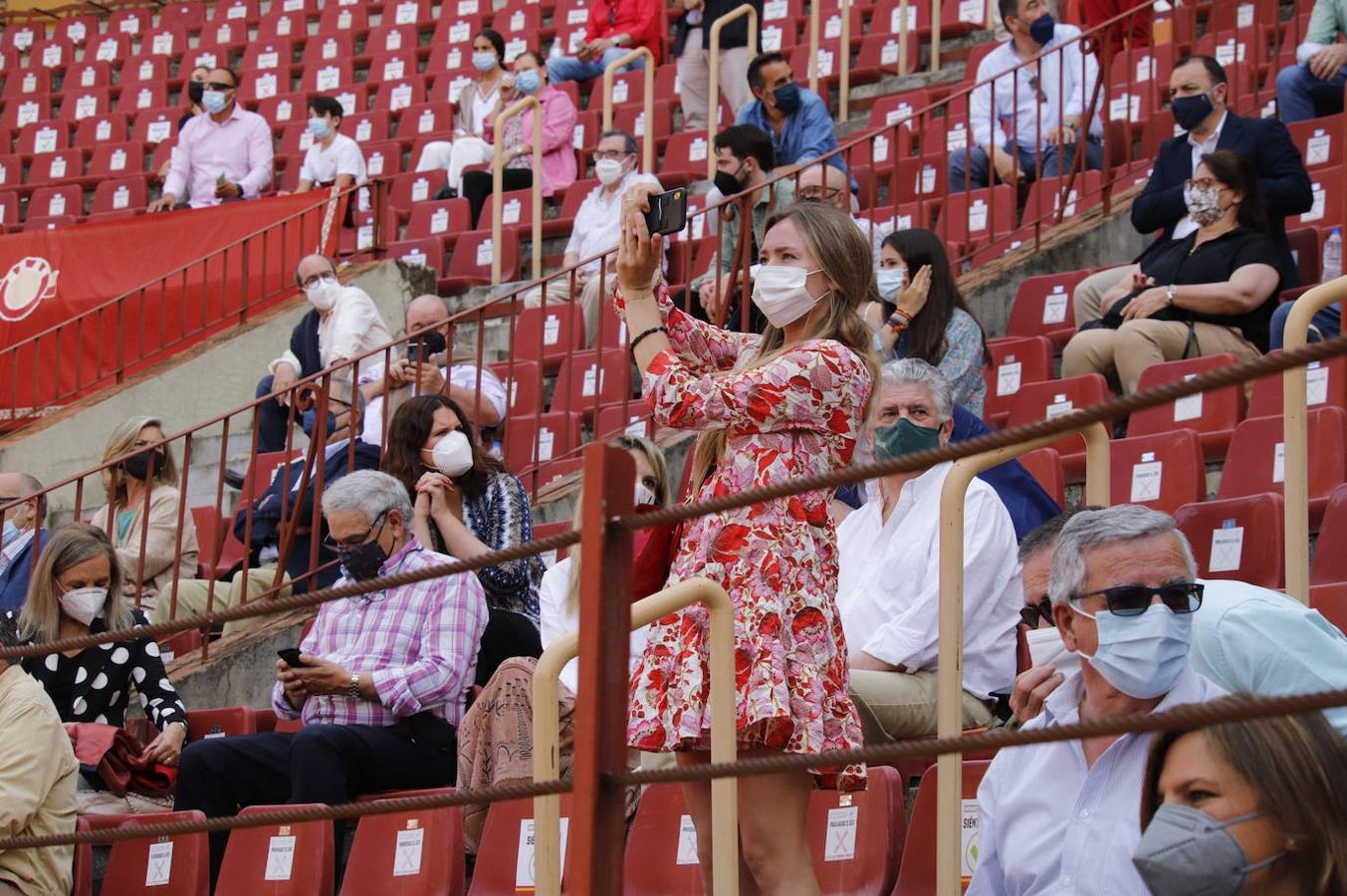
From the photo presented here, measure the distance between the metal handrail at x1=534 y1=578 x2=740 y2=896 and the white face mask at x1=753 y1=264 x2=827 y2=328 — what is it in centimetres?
64

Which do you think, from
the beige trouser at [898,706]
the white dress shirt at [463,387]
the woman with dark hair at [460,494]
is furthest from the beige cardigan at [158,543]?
the beige trouser at [898,706]

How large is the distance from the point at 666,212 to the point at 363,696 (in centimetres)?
204


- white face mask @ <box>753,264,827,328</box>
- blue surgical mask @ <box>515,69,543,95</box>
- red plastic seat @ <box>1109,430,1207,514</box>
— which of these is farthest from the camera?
blue surgical mask @ <box>515,69,543,95</box>

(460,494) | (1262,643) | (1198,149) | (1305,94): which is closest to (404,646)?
(460,494)

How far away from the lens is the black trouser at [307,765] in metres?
4.88

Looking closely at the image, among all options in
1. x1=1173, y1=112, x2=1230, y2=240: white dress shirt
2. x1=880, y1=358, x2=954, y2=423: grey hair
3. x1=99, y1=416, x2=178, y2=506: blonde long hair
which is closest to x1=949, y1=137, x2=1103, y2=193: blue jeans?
x1=1173, y1=112, x2=1230, y2=240: white dress shirt

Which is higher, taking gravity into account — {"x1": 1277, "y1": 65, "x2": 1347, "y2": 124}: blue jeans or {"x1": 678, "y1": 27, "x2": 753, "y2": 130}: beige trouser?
{"x1": 678, "y1": 27, "x2": 753, "y2": 130}: beige trouser

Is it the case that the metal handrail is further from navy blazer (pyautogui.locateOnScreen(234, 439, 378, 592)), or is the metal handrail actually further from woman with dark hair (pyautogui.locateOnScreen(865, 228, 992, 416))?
navy blazer (pyautogui.locateOnScreen(234, 439, 378, 592))

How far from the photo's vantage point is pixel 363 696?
505 cm

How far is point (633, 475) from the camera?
7.99 feet

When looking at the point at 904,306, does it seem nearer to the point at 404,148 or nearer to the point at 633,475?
the point at 633,475

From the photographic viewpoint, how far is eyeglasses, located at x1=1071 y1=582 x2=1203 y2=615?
292cm

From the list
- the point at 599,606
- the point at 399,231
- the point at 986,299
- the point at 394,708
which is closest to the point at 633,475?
the point at 599,606

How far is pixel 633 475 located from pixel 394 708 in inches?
107
